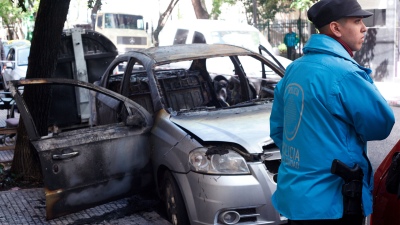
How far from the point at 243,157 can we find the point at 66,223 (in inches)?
83.5

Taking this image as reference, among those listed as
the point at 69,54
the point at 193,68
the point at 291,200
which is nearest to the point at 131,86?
the point at 193,68

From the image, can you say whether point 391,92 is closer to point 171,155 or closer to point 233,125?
point 233,125

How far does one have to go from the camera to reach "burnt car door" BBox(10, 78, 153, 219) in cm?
558

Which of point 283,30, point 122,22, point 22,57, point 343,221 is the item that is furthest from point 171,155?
point 122,22

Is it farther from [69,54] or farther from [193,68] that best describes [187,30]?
[193,68]

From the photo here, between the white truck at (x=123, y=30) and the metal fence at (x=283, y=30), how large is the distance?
777 cm

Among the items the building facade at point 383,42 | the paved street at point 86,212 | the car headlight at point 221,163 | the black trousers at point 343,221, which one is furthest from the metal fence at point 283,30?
the black trousers at point 343,221

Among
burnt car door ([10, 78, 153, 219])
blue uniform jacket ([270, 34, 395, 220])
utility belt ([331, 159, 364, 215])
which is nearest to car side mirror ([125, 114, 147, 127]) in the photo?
burnt car door ([10, 78, 153, 219])

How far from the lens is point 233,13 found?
4209 cm

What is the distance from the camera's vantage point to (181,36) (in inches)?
642

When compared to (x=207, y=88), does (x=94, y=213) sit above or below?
below

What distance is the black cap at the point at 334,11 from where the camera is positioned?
9.11 ft

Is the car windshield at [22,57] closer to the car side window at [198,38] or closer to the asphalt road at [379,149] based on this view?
the car side window at [198,38]

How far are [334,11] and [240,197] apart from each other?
237cm
